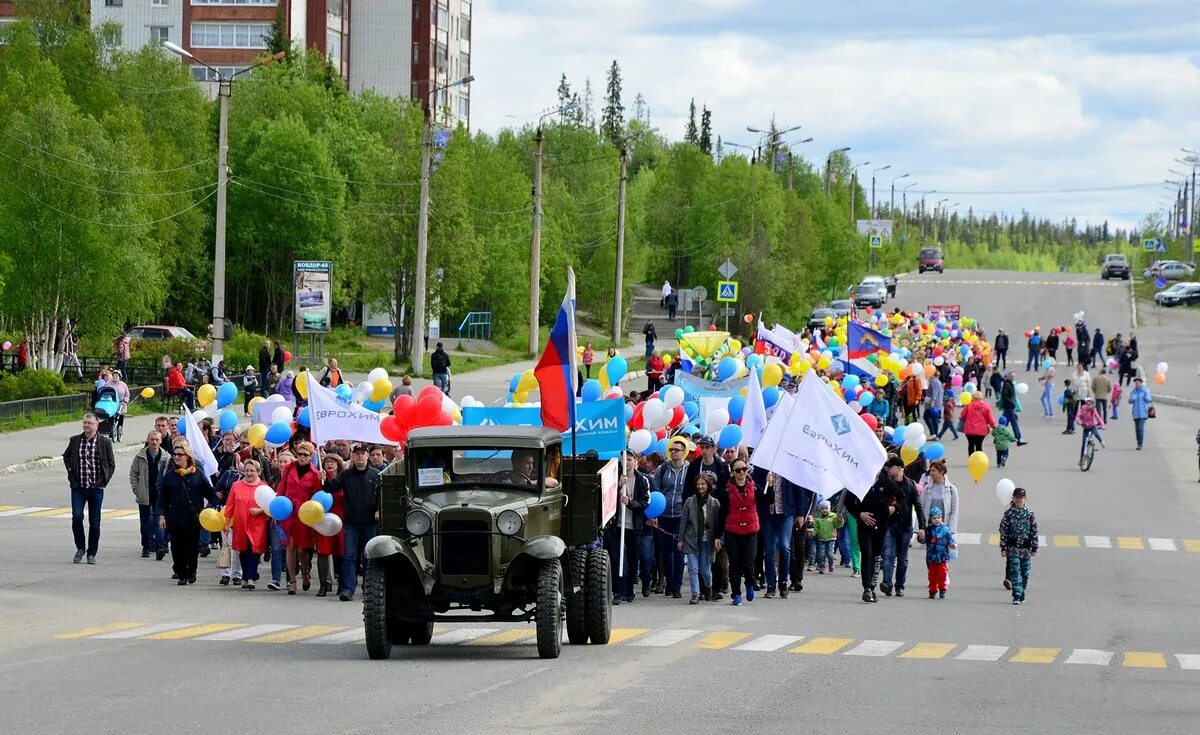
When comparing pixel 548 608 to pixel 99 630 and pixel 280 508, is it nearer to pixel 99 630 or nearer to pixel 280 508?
pixel 99 630

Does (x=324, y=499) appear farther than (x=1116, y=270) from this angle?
No

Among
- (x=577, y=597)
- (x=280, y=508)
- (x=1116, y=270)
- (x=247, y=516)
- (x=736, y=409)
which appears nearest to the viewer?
(x=577, y=597)

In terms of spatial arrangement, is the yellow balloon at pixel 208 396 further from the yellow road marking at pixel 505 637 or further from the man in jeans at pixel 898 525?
the man in jeans at pixel 898 525

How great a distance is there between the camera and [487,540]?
15.0m

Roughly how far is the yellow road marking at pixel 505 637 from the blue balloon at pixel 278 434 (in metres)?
4.74

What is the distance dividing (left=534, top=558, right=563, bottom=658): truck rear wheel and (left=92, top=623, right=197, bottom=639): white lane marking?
156 inches

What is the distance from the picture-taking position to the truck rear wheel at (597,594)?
1579cm

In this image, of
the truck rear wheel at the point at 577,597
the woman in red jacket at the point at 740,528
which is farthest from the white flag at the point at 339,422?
the truck rear wheel at the point at 577,597

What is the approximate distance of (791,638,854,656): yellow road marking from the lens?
16.3 metres

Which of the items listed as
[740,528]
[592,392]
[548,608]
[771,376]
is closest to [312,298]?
[771,376]

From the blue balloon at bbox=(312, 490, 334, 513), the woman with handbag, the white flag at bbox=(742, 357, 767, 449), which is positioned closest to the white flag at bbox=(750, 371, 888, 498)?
the white flag at bbox=(742, 357, 767, 449)

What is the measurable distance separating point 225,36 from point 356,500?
286 ft

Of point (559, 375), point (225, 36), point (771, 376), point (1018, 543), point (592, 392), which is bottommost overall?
point (1018, 543)

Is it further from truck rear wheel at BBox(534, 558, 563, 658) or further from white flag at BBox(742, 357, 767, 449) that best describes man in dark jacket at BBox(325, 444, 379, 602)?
white flag at BBox(742, 357, 767, 449)
